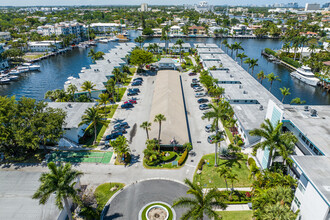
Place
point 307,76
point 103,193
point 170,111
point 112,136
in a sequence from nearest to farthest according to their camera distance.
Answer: point 103,193 → point 112,136 → point 170,111 → point 307,76

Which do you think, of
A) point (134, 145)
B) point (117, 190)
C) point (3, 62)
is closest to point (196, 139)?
point (134, 145)

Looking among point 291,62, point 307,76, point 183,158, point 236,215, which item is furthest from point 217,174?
point 291,62

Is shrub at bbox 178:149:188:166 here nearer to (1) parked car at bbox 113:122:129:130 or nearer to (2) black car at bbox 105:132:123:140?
(2) black car at bbox 105:132:123:140

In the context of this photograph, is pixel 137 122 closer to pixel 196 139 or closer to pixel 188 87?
pixel 196 139

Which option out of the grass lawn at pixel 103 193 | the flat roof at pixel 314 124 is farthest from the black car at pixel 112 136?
the flat roof at pixel 314 124

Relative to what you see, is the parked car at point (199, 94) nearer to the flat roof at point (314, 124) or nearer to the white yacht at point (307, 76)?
the flat roof at point (314, 124)

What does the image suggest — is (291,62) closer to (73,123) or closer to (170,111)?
(170,111)
